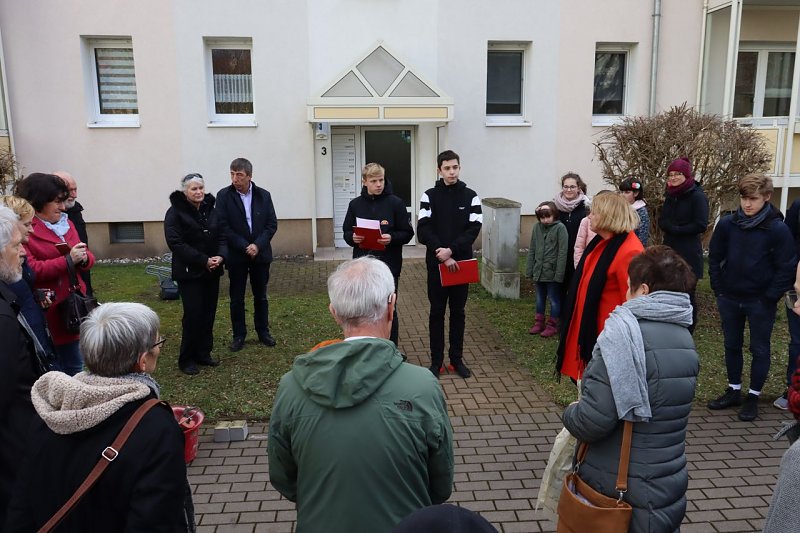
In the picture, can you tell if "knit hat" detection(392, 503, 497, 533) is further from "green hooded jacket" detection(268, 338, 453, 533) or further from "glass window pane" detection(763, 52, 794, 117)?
"glass window pane" detection(763, 52, 794, 117)

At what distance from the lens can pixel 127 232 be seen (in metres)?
12.6

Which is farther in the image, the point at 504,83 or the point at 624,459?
the point at 504,83

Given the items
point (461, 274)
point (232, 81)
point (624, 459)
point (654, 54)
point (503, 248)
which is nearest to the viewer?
point (624, 459)

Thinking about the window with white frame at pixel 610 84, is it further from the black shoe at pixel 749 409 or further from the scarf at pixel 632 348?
the scarf at pixel 632 348

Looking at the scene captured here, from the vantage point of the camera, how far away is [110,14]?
37.8 ft

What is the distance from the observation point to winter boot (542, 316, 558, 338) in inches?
288

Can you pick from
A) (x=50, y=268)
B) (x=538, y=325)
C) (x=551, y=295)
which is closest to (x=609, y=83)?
(x=551, y=295)

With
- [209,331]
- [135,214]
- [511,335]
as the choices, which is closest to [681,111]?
[511,335]

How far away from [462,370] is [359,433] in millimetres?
4304

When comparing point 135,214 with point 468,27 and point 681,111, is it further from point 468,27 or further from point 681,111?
point 681,111

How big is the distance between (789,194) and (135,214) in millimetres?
14019

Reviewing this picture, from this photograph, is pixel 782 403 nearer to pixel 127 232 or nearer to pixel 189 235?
pixel 189 235

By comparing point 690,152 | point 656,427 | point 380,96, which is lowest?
point 656,427

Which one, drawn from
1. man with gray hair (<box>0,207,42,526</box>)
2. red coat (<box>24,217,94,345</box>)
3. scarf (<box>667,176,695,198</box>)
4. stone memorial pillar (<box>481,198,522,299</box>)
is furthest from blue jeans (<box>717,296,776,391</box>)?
red coat (<box>24,217,94,345</box>)
